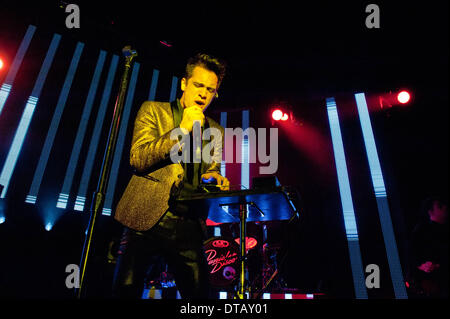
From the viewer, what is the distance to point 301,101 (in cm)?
671

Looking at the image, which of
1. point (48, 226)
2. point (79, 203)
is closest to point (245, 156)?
point (79, 203)

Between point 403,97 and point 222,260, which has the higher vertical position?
point 403,97

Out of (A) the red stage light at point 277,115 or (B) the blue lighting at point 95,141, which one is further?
(A) the red stage light at point 277,115

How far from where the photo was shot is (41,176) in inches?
186

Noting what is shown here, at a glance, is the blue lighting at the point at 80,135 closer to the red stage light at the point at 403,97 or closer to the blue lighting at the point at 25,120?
the blue lighting at the point at 25,120

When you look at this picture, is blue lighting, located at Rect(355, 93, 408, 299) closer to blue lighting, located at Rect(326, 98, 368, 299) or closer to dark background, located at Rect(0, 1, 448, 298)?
dark background, located at Rect(0, 1, 448, 298)

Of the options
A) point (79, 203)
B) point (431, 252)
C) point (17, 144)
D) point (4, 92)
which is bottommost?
point (431, 252)

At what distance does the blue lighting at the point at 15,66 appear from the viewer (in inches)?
190

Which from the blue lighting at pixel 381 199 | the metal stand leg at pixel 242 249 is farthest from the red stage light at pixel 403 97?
the metal stand leg at pixel 242 249

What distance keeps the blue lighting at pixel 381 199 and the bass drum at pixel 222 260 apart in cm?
306

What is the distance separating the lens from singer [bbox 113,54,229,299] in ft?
3.93

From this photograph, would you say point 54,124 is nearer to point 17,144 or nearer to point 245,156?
point 17,144

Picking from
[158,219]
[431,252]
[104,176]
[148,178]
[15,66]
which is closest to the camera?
[158,219]

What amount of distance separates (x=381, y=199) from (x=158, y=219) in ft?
18.2
